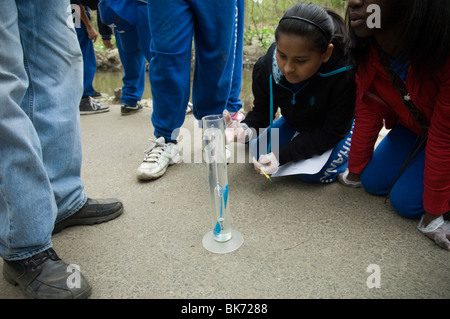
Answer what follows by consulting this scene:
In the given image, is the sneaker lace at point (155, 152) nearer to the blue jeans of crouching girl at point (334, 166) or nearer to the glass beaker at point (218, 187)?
the glass beaker at point (218, 187)

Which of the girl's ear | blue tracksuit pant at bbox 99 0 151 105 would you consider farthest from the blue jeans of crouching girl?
blue tracksuit pant at bbox 99 0 151 105

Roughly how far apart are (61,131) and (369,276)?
3.81 ft

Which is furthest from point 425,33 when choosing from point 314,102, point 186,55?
point 186,55

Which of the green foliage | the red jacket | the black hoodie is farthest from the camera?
the green foliage

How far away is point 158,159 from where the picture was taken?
181cm

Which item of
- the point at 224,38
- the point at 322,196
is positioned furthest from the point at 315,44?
the point at 322,196

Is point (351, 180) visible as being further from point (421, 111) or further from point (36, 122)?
point (36, 122)

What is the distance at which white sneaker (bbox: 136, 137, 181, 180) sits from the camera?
1.71 meters

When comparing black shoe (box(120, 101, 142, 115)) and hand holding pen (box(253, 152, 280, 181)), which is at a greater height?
hand holding pen (box(253, 152, 280, 181))

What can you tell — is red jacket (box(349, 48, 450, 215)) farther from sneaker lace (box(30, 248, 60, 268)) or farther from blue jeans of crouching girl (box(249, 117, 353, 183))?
sneaker lace (box(30, 248, 60, 268))

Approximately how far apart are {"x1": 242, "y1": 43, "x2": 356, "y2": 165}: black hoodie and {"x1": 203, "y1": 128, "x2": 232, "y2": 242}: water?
1.80ft

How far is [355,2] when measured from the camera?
3.59ft

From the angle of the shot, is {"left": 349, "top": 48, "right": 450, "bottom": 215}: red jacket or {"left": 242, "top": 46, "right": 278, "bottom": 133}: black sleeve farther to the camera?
{"left": 242, "top": 46, "right": 278, "bottom": 133}: black sleeve

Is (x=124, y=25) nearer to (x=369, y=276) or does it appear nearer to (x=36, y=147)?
(x=36, y=147)
